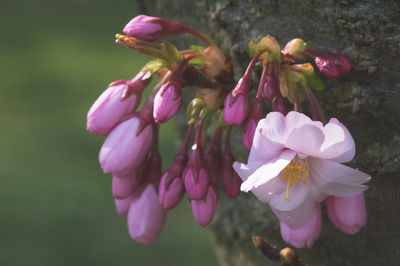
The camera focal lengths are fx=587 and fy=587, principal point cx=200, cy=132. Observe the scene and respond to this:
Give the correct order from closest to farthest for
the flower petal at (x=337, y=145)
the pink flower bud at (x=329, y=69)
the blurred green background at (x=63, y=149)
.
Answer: the flower petal at (x=337, y=145) < the pink flower bud at (x=329, y=69) < the blurred green background at (x=63, y=149)

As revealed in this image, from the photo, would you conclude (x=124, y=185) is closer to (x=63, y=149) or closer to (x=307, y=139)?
(x=307, y=139)

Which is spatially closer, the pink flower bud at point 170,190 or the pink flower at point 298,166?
the pink flower at point 298,166

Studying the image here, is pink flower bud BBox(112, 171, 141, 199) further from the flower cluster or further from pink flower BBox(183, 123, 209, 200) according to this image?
pink flower BBox(183, 123, 209, 200)

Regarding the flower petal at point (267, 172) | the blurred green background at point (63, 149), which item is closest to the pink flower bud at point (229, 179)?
the flower petal at point (267, 172)

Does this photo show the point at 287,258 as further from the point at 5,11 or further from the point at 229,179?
the point at 5,11

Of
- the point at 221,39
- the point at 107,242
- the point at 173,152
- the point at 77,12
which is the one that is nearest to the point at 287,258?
the point at 221,39

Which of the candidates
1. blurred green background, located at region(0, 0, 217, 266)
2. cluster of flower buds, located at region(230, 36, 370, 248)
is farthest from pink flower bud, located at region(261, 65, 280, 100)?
blurred green background, located at region(0, 0, 217, 266)

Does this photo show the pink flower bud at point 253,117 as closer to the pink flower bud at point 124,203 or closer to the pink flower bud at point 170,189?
the pink flower bud at point 170,189

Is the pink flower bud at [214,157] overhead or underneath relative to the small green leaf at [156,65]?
underneath

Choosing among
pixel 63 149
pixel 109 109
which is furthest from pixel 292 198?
pixel 63 149
